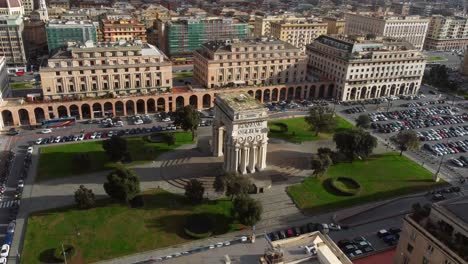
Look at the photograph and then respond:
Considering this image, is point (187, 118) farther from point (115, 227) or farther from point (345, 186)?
point (345, 186)

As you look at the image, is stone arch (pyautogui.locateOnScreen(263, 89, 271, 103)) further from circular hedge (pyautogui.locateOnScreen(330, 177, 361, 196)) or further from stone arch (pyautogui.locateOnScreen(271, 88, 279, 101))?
circular hedge (pyautogui.locateOnScreen(330, 177, 361, 196))

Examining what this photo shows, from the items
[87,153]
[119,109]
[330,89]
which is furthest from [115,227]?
[330,89]

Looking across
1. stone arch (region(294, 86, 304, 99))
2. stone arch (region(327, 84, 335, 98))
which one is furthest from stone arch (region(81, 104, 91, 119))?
stone arch (region(327, 84, 335, 98))

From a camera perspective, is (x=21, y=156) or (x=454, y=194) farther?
(x=21, y=156)

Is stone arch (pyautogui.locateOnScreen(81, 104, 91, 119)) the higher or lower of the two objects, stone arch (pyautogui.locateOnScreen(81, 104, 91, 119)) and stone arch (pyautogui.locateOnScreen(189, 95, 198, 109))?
the lower

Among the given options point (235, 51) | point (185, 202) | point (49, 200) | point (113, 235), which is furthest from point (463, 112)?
point (49, 200)

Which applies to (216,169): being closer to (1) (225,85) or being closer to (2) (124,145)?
(2) (124,145)
